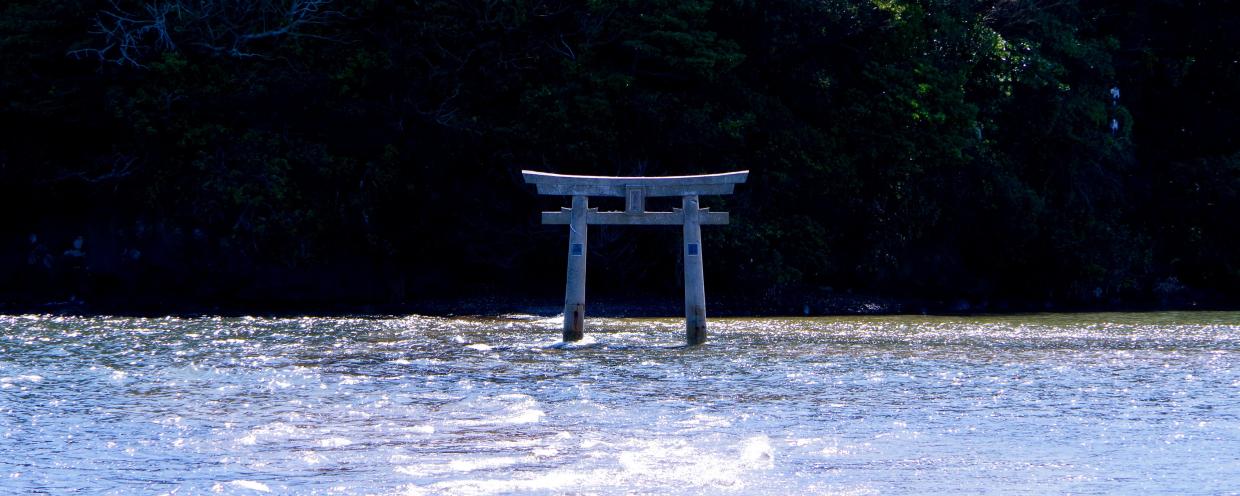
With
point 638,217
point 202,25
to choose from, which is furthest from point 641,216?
point 202,25

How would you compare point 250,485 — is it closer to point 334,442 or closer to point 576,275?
point 334,442

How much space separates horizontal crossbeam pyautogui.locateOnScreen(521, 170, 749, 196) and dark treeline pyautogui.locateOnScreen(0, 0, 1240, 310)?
7110 mm

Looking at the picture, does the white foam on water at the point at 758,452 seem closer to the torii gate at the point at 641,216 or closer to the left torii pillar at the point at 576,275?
the torii gate at the point at 641,216

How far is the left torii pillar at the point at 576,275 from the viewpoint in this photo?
56.5 ft

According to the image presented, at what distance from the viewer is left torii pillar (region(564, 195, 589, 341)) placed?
17.2 metres

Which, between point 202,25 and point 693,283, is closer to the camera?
point 693,283

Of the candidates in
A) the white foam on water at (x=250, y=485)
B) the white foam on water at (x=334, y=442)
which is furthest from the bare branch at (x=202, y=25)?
the white foam on water at (x=250, y=485)

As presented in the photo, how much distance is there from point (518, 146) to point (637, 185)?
26.2 ft

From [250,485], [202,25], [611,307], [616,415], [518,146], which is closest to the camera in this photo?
[250,485]

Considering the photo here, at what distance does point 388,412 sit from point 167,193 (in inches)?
637

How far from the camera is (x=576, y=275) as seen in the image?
17.3 meters

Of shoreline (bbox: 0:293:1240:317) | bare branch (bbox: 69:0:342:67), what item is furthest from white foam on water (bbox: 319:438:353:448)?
bare branch (bbox: 69:0:342:67)

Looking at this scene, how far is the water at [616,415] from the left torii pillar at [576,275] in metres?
0.34

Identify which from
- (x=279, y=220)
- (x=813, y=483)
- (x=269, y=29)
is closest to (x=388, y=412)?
(x=813, y=483)
